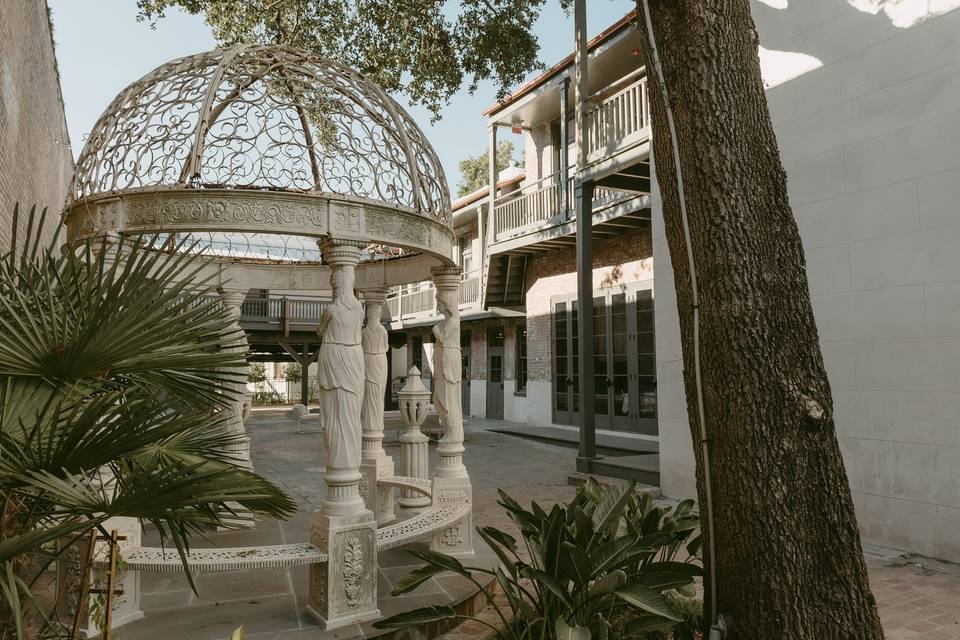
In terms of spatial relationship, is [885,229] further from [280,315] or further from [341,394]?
[280,315]

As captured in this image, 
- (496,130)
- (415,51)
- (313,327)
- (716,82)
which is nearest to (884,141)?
(716,82)

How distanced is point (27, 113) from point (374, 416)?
5.61 meters

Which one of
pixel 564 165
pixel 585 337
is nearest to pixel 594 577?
pixel 585 337

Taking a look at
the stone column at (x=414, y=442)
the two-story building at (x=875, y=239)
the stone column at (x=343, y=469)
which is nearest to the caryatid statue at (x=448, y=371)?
the stone column at (x=343, y=469)

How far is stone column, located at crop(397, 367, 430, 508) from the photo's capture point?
710 cm

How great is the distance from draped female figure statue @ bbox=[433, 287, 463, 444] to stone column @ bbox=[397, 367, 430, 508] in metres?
2.02

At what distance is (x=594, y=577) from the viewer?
298 cm

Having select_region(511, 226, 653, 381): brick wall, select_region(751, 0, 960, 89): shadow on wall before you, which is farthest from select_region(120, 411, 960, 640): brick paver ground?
select_region(511, 226, 653, 381): brick wall

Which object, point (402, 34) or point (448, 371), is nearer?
point (448, 371)

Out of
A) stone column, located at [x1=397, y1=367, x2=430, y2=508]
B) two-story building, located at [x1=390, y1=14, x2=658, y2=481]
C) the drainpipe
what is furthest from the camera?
the drainpipe

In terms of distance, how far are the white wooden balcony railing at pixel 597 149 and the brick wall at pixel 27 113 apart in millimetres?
6987

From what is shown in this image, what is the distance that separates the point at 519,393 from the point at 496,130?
6893 mm

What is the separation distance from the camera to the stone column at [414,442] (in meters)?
7.10

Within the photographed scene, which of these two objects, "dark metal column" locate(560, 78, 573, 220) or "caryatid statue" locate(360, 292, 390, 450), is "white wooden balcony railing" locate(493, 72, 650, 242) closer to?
"dark metal column" locate(560, 78, 573, 220)
